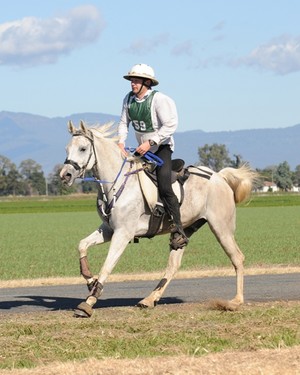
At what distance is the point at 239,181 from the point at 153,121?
218 centimetres

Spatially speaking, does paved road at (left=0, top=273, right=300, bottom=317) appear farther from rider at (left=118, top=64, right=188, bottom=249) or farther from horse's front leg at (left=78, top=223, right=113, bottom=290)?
rider at (left=118, top=64, right=188, bottom=249)

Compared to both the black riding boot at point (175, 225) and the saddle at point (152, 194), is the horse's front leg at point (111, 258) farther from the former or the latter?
the black riding boot at point (175, 225)

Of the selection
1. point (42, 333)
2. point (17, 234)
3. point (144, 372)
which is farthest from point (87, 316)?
point (17, 234)

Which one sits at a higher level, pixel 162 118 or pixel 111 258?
pixel 162 118

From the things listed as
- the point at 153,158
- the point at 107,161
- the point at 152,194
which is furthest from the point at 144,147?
the point at 152,194

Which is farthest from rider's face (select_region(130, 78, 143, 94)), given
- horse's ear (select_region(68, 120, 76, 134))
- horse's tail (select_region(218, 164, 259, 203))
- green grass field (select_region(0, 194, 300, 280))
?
green grass field (select_region(0, 194, 300, 280))

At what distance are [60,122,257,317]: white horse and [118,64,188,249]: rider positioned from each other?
0.28 m

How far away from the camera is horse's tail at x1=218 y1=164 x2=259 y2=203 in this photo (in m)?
15.1

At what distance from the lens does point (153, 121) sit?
13578mm

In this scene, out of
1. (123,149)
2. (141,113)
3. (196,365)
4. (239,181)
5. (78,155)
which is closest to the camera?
(196,365)

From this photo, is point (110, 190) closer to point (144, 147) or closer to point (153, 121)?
point (144, 147)

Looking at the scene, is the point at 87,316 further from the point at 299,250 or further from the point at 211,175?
the point at 299,250

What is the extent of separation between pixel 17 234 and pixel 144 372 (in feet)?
144

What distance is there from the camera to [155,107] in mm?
13516
